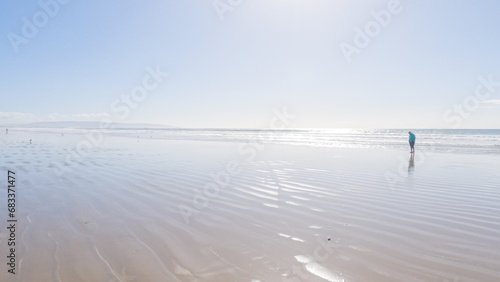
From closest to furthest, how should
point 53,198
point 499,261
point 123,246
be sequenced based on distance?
1. point 499,261
2. point 123,246
3. point 53,198

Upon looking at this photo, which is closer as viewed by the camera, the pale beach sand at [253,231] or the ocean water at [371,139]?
the pale beach sand at [253,231]

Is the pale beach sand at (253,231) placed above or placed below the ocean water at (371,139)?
below

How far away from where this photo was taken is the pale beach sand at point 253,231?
412 cm

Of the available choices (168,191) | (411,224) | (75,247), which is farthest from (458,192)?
(75,247)

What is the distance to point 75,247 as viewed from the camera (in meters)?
4.81

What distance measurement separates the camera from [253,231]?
225 inches

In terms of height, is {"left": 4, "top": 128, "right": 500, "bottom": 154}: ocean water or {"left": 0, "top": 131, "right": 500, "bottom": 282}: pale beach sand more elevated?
{"left": 4, "top": 128, "right": 500, "bottom": 154}: ocean water

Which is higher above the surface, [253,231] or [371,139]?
[371,139]

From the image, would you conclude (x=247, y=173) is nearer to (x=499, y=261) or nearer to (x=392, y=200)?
(x=392, y=200)

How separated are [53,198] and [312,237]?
730 cm

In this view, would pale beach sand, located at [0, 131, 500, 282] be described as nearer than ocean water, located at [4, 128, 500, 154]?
Yes

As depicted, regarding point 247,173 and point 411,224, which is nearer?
point 411,224

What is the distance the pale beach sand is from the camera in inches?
162

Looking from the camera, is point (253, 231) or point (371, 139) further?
point (371, 139)
